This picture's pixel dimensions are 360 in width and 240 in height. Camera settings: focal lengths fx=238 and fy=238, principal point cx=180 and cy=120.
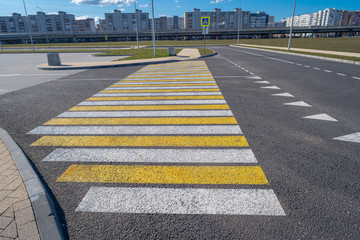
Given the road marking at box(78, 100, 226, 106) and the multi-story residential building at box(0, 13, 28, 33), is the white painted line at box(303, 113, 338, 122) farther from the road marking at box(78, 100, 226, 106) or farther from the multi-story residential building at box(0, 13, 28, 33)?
the multi-story residential building at box(0, 13, 28, 33)

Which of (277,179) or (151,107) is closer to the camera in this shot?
(277,179)

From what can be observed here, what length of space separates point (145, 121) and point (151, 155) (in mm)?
1797

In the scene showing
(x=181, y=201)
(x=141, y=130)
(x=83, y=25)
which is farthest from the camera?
(x=83, y=25)

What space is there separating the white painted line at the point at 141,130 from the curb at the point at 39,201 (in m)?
1.28

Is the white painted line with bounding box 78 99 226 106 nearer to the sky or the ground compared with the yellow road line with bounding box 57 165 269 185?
nearer to the ground

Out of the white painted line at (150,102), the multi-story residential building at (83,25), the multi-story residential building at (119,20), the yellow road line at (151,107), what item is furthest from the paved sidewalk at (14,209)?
the multi-story residential building at (83,25)

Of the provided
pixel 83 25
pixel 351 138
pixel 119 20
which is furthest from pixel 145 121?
pixel 83 25

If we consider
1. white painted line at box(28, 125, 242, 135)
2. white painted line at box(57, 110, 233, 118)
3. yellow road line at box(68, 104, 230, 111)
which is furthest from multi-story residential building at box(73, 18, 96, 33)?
white painted line at box(28, 125, 242, 135)

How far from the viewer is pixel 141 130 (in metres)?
5.04

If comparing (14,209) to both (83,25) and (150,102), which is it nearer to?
(150,102)

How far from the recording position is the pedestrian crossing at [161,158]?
2795 millimetres

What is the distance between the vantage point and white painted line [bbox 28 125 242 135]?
489 centimetres

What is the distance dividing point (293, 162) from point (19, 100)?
326 inches

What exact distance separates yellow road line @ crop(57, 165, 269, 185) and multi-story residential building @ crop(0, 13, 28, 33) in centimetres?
20515
